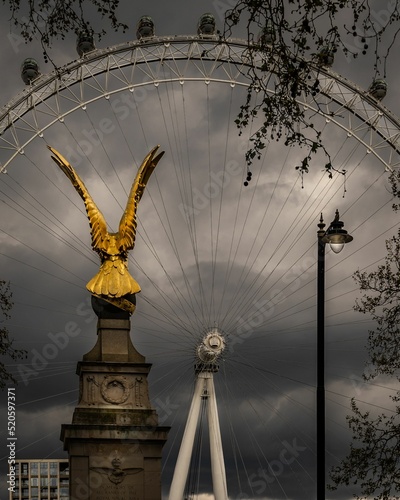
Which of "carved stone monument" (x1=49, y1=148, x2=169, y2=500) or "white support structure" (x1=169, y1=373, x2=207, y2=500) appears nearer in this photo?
"carved stone monument" (x1=49, y1=148, x2=169, y2=500)

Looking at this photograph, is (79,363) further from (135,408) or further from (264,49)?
(264,49)

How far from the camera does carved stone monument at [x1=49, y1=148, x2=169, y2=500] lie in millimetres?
48531

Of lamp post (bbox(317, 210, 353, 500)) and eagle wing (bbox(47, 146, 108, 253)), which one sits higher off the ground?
eagle wing (bbox(47, 146, 108, 253))

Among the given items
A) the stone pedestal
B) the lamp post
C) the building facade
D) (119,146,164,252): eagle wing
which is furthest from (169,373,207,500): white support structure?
the building facade

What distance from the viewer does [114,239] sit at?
54.5 meters

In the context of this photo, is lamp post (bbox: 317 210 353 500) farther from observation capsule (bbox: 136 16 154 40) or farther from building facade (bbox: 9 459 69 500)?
building facade (bbox: 9 459 69 500)

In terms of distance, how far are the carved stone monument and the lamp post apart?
1955cm

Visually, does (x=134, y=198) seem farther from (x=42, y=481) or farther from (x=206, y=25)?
(x=42, y=481)

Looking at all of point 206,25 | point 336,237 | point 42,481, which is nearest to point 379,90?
point 206,25

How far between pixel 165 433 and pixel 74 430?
3578mm

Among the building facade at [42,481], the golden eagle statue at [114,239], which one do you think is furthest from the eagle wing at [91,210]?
the building facade at [42,481]

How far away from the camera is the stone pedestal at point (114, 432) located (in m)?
48.4

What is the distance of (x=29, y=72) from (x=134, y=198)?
1057cm

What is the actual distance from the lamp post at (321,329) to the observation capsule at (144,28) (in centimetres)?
3423
